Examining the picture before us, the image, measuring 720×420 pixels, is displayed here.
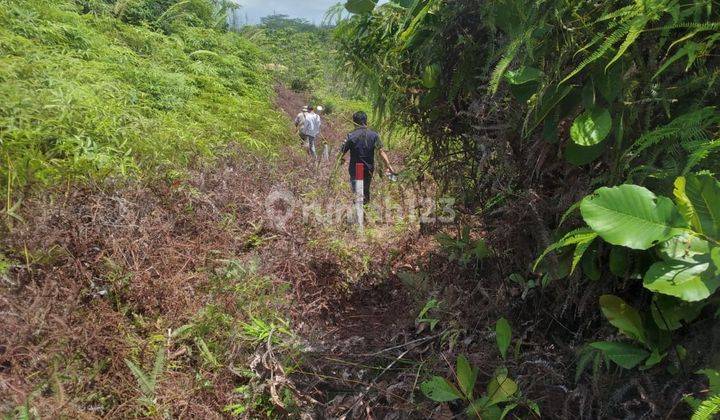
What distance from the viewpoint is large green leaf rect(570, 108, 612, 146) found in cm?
148

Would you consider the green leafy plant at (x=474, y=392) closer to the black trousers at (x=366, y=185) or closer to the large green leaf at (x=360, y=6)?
the large green leaf at (x=360, y=6)

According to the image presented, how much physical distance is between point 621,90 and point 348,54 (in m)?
1.62

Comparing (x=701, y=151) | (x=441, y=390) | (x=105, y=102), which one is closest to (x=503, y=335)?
(x=441, y=390)

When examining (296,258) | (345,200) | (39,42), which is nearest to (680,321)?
(296,258)

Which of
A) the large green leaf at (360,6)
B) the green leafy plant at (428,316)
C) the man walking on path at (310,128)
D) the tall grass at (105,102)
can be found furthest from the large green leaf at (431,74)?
the man walking on path at (310,128)

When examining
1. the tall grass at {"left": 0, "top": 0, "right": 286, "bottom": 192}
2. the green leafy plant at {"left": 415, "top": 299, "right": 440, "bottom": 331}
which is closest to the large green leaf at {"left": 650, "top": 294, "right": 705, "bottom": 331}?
the green leafy plant at {"left": 415, "top": 299, "right": 440, "bottom": 331}

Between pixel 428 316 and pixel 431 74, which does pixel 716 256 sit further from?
pixel 428 316

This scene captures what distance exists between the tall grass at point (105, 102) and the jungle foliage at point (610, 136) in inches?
105

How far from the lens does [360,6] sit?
2391 mm

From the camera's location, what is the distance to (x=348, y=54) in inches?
109

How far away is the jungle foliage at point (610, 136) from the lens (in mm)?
1253

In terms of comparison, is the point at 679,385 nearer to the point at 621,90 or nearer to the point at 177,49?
the point at 621,90

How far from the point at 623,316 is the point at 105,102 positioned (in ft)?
16.1

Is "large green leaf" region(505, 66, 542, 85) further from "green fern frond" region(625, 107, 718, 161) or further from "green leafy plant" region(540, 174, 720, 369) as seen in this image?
"green leafy plant" region(540, 174, 720, 369)
